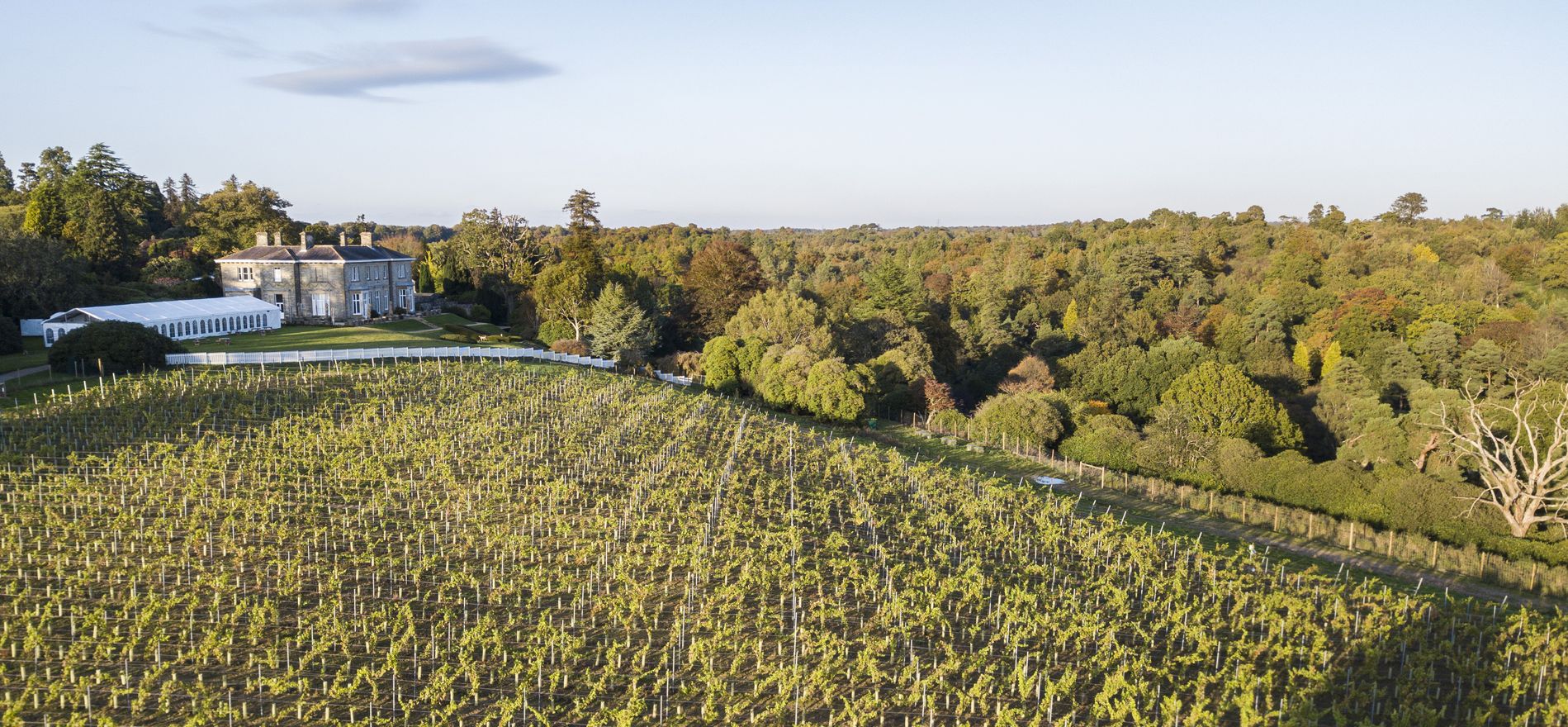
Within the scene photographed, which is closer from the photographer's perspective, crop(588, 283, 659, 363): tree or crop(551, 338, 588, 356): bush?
crop(551, 338, 588, 356): bush

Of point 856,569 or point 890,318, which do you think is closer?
point 856,569

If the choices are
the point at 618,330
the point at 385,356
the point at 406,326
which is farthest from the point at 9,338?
the point at 618,330

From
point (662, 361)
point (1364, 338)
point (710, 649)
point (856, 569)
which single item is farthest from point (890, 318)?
point (710, 649)

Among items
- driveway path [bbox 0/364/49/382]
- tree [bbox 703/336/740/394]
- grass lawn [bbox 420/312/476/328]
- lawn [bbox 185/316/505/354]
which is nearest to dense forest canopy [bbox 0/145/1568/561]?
tree [bbox 703/336/740/394]

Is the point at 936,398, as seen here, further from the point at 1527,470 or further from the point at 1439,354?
the point at 1439,354

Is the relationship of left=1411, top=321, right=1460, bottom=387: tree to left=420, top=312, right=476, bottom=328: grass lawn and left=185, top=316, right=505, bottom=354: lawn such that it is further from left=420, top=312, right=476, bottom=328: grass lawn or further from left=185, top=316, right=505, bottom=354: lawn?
left=420, top=312, right=476, bottom=328: grass lawn

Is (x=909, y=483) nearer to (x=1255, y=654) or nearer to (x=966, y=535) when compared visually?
(x=966, y=535)
